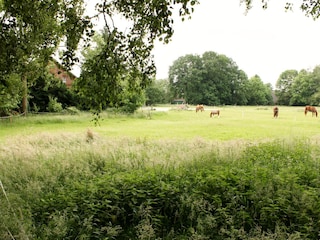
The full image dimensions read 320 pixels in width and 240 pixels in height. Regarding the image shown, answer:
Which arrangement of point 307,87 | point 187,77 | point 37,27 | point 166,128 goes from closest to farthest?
1. point 37,27
2. point 166,128
3. point 307,87
4. point 187,77

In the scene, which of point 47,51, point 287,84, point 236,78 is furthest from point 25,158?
point 287,84

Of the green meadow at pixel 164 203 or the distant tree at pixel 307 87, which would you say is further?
the distant tree at pixel 307 87

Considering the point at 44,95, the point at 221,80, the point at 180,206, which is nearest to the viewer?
the point at 180,206

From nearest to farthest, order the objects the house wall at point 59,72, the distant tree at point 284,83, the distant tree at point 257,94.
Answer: the house wall at point 59,72 → the distant tree at point 284,83 → the distant tree at point 257,94

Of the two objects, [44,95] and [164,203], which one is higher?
[44,95]

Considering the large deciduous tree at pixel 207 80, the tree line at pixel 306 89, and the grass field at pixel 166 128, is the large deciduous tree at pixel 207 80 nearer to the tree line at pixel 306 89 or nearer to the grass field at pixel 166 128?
the tree line at pixel 306 89

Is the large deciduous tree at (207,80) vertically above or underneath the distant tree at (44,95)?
above

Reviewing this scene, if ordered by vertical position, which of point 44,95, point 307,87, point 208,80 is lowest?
point 44,95

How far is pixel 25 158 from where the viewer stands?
816 centimetres

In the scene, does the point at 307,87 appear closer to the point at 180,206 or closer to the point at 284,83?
the point at 284,83

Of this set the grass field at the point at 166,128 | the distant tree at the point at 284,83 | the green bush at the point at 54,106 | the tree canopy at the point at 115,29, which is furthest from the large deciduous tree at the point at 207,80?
A: the tree canopy at the point at 115,29

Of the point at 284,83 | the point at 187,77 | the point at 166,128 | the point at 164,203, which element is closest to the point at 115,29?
the point at 164,203

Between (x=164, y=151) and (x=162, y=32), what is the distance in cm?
482

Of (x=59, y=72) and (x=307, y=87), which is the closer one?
(x=59, y=72)
